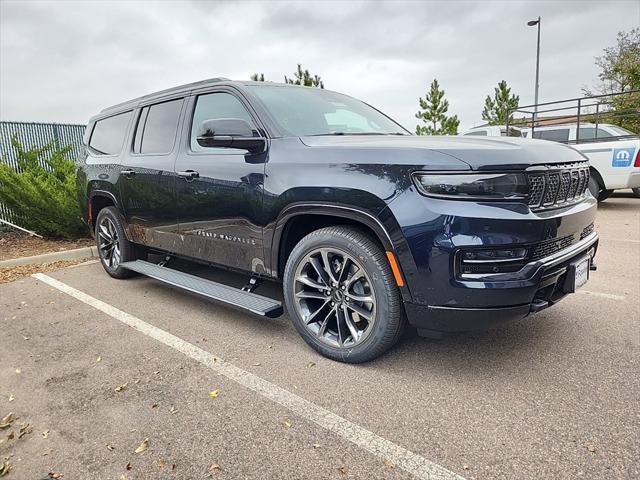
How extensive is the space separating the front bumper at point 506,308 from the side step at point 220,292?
3.30ft

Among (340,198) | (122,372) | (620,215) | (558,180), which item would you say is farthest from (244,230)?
(620,215)

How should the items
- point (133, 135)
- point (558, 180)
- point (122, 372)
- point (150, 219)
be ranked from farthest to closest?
point (133, 135) < point (150, 219) < point (122, 372) < point (558, 180)

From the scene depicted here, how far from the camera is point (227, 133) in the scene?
2.97 metres

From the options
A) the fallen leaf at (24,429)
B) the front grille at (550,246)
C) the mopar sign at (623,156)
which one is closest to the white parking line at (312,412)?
the fallen leaf at (24,429)

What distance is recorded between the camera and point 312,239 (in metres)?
2.88

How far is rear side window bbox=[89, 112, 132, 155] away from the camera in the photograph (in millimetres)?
4809

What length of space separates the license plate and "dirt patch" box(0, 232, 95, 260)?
256 inches

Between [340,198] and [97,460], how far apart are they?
5.82 feet

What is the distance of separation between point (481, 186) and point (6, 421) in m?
2.74

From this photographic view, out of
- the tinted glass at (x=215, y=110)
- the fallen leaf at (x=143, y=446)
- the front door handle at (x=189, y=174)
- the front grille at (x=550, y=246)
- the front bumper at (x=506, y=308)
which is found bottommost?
the fallen leaf at (x=143, y=446)

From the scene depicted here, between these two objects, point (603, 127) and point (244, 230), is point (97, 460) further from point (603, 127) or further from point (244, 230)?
point (603, 127)

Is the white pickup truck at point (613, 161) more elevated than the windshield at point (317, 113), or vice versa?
the windshield at point (317, 113)

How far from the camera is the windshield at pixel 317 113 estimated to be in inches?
128

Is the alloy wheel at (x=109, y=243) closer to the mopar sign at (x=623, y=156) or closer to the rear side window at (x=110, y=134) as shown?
the rear side window at (x=110, y=134)
